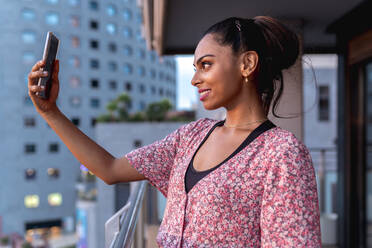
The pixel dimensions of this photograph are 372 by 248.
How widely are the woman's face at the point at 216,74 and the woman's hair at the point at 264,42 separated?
0.02 metres

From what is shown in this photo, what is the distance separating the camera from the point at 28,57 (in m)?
30.5

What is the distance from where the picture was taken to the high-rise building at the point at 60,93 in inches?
1134

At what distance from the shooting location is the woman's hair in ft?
2.83

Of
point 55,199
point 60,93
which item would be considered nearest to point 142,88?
point 60,93

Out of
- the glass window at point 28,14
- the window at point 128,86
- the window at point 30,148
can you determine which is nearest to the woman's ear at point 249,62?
the window at point 30,148

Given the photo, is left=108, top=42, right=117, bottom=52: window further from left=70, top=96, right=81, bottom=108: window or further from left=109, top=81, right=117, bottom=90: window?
left=70, top=96, right=81, bottom=108: window

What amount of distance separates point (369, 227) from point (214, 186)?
9.54 ft

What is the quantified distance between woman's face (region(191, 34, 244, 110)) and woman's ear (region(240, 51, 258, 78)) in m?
0.01

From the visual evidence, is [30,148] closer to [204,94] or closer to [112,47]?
[112,47]

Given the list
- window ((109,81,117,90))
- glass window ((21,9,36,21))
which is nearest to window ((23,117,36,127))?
window ((109,81,117,90))

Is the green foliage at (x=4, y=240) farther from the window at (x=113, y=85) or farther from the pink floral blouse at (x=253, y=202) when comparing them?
the pink floral blouse at (x=253, y=202)

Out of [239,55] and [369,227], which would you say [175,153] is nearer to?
[239,55]

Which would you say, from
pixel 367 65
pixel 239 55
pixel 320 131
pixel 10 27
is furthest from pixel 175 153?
pixel 10 27

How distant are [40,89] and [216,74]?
1.50 ft
